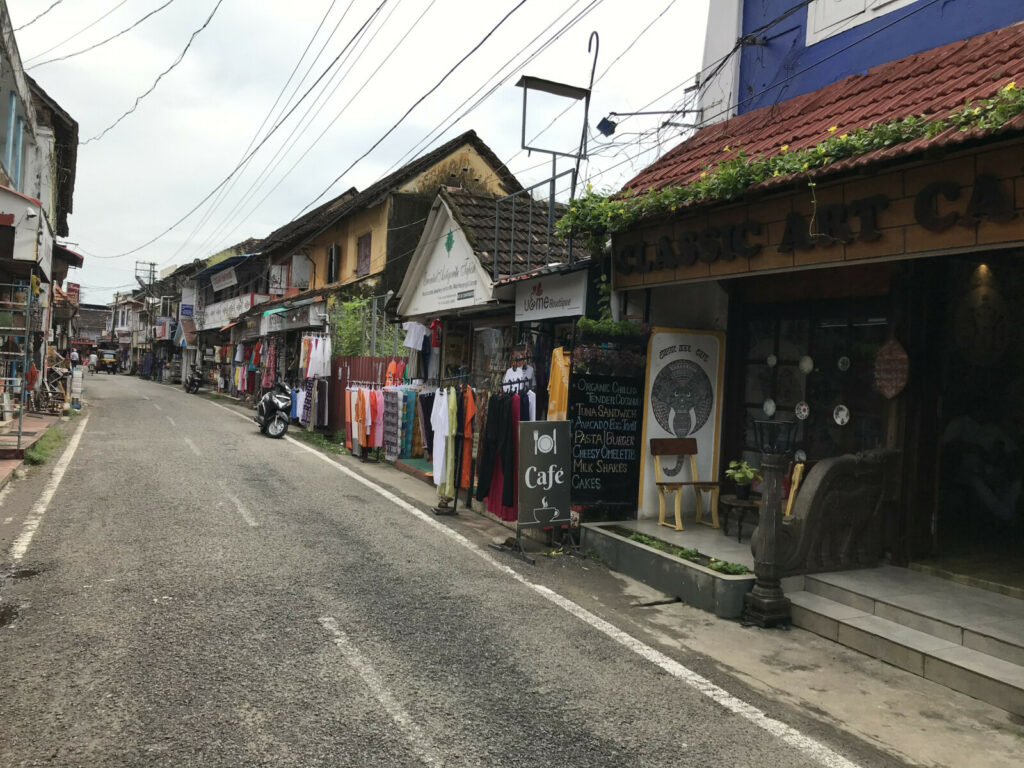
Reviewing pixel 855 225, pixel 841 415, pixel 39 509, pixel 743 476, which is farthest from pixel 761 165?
pixel 39 509

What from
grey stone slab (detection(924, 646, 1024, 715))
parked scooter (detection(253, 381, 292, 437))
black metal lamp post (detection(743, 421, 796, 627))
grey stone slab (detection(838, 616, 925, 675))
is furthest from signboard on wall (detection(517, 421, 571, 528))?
parked scooter (detection(253, 381, 292, 437))

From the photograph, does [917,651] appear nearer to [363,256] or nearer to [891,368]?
[891,368]

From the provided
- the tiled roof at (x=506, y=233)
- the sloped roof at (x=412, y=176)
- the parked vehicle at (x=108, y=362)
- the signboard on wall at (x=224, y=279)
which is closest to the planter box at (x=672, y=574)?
the tiled roof at (x=506, y=233)

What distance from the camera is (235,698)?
13.5ft

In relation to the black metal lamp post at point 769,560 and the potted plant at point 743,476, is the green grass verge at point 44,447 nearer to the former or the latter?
the potted plant at point 743,476

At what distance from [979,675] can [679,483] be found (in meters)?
4.10

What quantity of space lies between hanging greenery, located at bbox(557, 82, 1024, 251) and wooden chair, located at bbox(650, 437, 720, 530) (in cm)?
247

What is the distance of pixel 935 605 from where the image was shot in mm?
5812

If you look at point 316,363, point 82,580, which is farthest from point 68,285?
point 82,580

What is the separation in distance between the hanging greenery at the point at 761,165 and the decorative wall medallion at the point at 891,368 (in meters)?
2.09

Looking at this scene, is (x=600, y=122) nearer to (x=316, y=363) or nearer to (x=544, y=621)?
(x=544, y=621)

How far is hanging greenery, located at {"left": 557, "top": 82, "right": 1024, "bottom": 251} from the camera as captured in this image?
5012 millimetres

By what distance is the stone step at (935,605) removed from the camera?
5176 mm

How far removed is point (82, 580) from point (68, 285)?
61.9 meters
